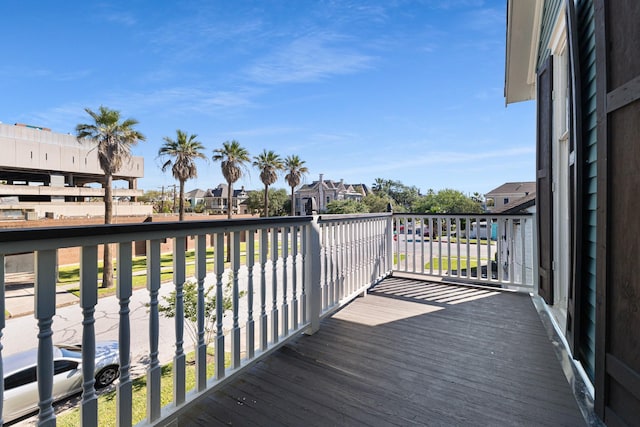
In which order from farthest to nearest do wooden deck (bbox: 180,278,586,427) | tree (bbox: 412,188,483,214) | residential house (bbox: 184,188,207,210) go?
residential house (bbox: 184,188,207,210), tree (bbox: 412,188,483,214), wooden deck (bbox: 180,278,586,427)

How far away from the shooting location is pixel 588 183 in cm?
158

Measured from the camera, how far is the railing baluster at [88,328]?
984 millimetres

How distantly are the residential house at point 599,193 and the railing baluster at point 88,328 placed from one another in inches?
74.8

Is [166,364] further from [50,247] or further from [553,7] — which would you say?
[553,7]

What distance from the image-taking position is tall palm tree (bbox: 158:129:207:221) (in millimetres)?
16500

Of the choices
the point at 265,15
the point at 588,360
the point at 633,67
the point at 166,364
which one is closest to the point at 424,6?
the point at 265,15

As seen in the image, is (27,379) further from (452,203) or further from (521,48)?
(452,203)

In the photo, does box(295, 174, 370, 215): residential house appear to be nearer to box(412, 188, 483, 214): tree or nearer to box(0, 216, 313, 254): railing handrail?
box(412, 188, 483, 214): tree

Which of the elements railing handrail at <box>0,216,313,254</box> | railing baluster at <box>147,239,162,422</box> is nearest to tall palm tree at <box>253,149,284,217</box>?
railing handrail at <box>0,216,313,254</box>

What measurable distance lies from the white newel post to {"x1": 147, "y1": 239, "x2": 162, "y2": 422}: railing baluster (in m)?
1.17

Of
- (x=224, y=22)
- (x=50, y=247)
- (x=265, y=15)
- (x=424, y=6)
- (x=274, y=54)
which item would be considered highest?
(x=274, y=54)

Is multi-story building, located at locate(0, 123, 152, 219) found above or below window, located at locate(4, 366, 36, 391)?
above

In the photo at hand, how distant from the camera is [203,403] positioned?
1510mm

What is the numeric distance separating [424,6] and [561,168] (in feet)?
19.2
